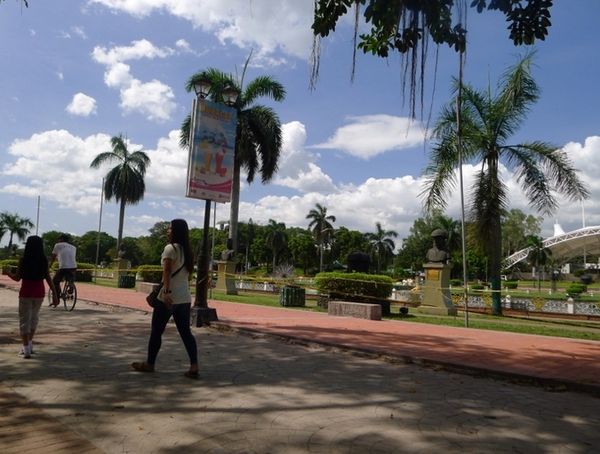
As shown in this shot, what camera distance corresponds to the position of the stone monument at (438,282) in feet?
57.8

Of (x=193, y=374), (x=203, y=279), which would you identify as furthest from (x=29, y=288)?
(x=203, y=279)

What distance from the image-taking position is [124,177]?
42.4 m

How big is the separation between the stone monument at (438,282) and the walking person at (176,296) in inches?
526

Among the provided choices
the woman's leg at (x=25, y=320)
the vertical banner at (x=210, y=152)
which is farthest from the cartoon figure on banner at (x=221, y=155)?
the woman's leg at (x=25, y=320)

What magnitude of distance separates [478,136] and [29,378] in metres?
16.6

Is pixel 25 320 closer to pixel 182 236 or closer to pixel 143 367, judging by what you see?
pixel 143 367

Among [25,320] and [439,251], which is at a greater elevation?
[439,251]

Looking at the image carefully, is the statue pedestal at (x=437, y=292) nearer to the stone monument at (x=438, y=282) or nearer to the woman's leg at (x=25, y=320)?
the stone monument at (x=438, y=282)

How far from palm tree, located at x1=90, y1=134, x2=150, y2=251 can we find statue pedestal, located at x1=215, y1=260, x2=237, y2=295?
20.6 meters

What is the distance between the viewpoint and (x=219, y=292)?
937 inches

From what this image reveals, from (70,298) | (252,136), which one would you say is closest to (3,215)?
(252,136)

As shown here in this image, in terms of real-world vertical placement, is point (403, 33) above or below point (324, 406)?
above

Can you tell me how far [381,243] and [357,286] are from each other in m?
70.9

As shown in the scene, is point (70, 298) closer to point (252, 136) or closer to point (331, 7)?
point (331, 7)
